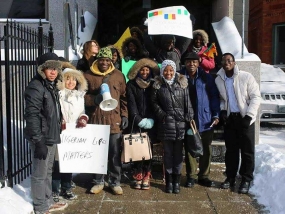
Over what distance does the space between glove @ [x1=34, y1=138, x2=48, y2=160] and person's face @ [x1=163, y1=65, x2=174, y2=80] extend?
179 centimetres

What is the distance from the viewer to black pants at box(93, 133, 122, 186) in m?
5.47

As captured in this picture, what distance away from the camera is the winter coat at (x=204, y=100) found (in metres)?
5.53

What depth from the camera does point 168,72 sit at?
5273 millimetres

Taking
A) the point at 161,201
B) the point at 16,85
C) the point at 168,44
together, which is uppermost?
the point at 168,44

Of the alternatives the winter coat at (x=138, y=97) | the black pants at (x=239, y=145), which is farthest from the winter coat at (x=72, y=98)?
the black pants at (x=239, y=145)

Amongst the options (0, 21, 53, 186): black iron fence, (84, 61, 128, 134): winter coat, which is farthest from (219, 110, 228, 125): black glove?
(0, 21, 53, 186): black iron fence

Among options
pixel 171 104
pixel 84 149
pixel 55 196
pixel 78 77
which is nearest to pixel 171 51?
pixel 171 104

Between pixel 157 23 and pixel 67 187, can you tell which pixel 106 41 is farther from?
pixel 67 187

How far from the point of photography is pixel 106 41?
39.0 ft

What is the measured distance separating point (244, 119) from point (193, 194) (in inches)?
47.0

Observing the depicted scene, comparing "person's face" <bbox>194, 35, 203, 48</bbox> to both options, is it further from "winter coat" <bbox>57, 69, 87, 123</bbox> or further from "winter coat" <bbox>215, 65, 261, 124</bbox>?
"winter coat" <bbox>57, 69, 87, 123</bbox>

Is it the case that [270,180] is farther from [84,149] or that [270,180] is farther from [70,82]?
[70,82]

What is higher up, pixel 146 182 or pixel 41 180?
pixel 41 180

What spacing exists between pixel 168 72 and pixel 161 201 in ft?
5.35
